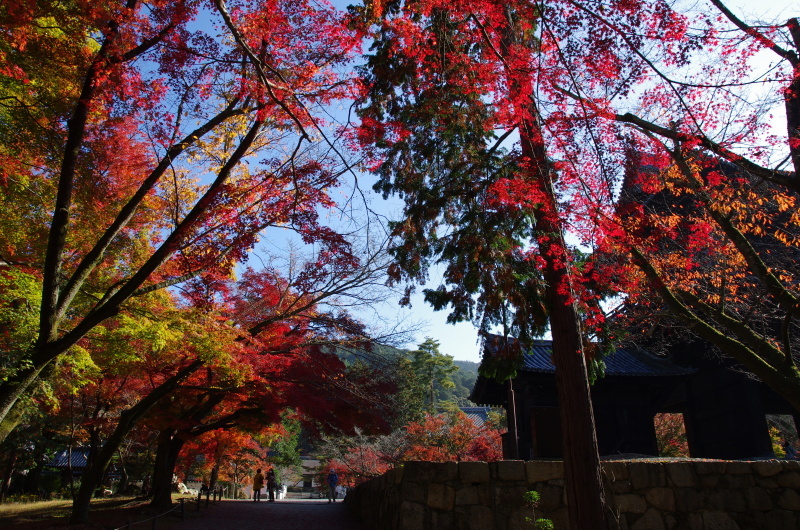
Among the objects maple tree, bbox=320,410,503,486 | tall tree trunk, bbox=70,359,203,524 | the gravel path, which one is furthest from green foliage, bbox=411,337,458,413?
tall tree trunk, bbox=70,359,203,524

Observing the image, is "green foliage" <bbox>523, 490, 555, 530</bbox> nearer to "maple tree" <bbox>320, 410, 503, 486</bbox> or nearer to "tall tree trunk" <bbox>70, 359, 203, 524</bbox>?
"tall tree trunk" <bbox>70, 359, 203, 524</bbox>

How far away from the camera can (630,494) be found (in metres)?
7.48

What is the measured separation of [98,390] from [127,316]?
8.30 meters

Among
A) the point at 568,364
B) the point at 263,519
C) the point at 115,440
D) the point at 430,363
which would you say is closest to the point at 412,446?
the point at 263,519

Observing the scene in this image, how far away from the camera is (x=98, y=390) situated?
14.9m

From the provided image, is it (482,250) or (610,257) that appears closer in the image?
(482,250)

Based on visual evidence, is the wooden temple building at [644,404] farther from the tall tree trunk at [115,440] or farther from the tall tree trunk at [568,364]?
the tall tree trunk at [115,440]

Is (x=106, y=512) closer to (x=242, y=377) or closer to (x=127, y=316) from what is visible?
(x=242, y=377)

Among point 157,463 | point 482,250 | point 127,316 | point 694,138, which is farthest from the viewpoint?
point 157,463

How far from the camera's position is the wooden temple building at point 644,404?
1209cm

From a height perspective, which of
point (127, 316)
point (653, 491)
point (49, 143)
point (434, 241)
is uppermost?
point (49, 143)

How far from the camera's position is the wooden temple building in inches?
476

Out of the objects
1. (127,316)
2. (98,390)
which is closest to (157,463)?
(98,390)

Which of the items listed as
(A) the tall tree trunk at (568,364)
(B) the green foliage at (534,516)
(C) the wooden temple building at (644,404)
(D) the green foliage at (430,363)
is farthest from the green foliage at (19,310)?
(D) the green foliage at (430,363)
